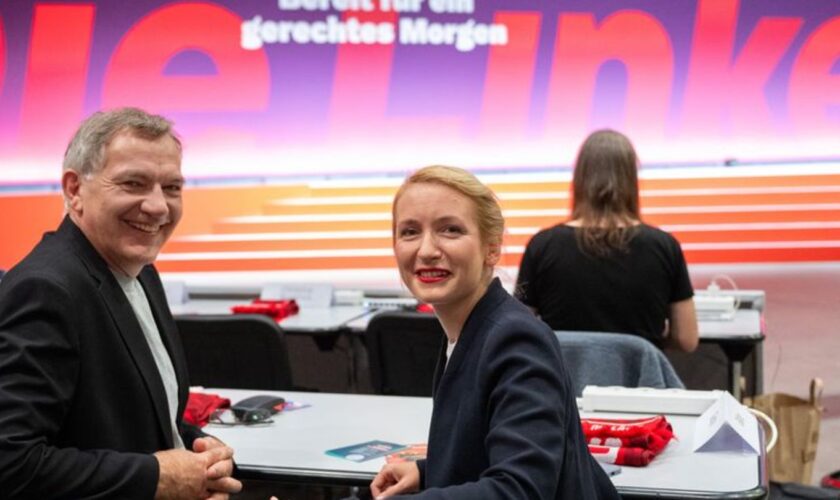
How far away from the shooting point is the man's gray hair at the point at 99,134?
202 cm

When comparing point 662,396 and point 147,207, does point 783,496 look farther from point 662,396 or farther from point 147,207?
point 147,207

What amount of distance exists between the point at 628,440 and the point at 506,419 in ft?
2.69

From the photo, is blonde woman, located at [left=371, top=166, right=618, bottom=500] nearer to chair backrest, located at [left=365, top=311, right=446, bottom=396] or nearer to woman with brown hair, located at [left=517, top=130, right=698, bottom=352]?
woman with brown hair, located at [left=517, top=130, right=698, bottom=352]

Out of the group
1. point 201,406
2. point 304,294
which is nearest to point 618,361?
point 201,406

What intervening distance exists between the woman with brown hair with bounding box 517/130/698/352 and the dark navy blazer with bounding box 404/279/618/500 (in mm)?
1825

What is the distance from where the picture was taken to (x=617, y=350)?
9.92ft

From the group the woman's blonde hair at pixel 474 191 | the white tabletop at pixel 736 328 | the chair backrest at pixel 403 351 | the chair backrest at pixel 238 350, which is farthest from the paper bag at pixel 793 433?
the woman's blonde hair at pixel 474 191

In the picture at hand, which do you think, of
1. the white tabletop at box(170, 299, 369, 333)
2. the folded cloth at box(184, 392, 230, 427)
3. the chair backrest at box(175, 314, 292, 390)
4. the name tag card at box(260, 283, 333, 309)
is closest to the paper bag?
the white tabletop at box(170, 299, 369, 333)

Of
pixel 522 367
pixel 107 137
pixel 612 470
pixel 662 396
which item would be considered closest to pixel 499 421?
pixel 522 367

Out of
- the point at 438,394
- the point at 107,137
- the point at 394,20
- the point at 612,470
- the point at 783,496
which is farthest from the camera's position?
the point at 394,20

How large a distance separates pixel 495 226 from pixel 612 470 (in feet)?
2.27

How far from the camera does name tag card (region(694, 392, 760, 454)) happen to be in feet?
7.80

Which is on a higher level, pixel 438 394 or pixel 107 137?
pixel 107 137

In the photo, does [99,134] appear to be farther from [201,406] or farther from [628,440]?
[628,440]
